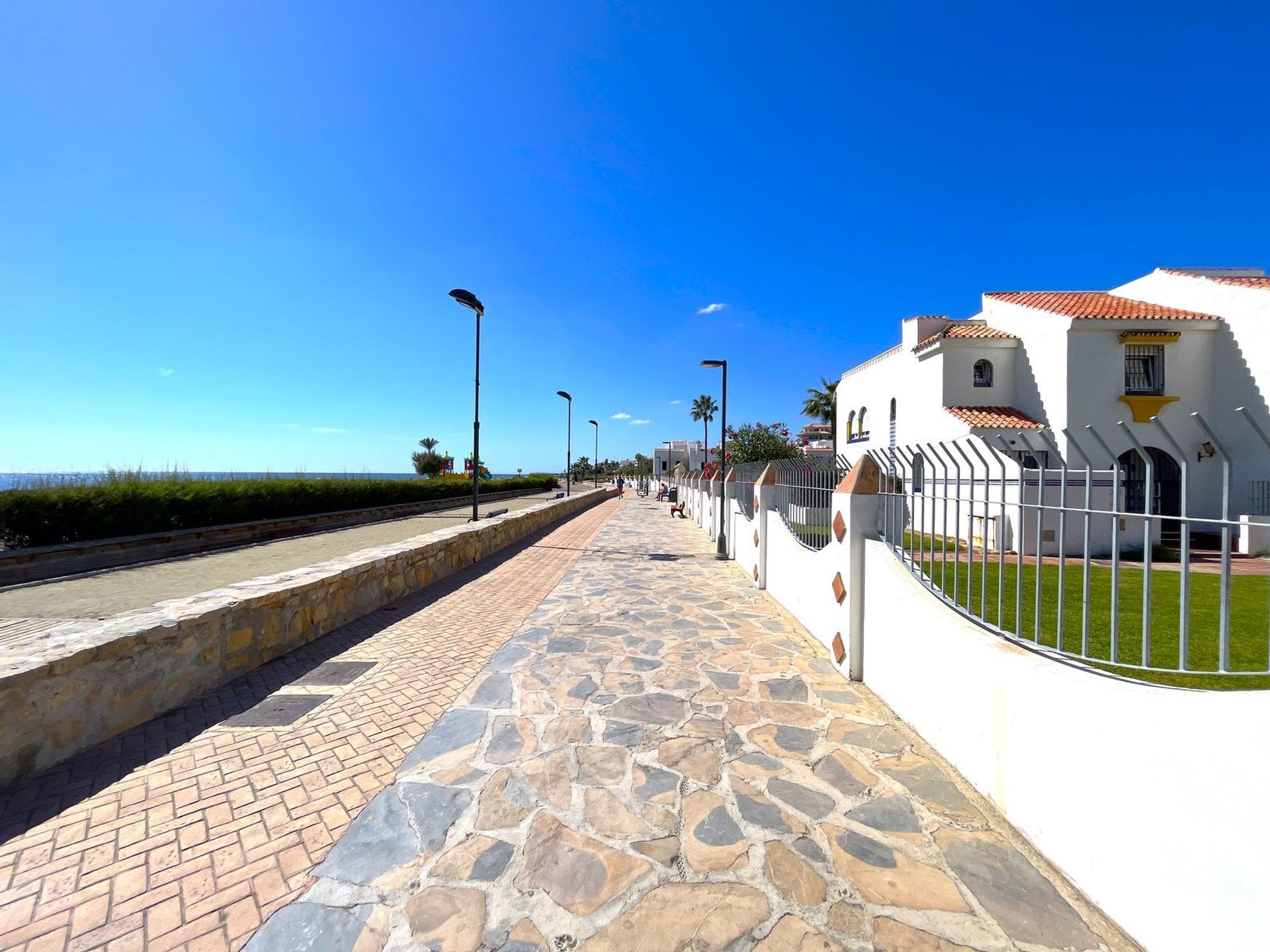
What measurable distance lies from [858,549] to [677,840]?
2.99 meters

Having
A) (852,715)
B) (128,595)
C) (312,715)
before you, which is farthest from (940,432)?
(128,595)

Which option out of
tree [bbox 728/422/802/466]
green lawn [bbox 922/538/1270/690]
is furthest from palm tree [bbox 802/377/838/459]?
green lawn [bbox 922/538/1270/690]

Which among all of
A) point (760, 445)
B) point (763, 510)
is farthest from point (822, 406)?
point (763, 510)

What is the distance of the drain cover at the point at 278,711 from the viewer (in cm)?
375

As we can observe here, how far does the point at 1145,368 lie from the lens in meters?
16.0

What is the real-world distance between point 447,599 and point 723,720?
5.10 meters

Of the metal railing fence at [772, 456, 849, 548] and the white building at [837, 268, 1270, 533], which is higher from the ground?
the white building at [837, 268, 1270, 533]

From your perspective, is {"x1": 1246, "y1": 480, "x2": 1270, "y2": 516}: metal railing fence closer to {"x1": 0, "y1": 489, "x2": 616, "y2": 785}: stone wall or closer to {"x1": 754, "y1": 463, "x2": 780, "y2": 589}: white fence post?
{"x1": 754, "y1": 463, "x2": 780, "y2": 589}: white fence post

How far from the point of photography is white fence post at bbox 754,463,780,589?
8.23 meters

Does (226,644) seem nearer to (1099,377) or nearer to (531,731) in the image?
(531,731)

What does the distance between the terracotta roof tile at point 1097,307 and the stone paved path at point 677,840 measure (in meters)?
18.7

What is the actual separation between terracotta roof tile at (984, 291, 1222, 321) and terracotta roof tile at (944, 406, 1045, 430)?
331 cm

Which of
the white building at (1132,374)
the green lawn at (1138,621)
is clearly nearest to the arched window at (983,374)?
the white building at (1132,374)

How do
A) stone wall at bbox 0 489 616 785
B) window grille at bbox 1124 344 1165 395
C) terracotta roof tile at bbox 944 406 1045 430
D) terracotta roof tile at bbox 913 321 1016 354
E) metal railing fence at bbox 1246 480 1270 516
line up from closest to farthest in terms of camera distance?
stone wall at bbox 0 489 616 785 < metal railing fence at bbox 1246 480 1270 516 < window grille at bbox 1124 344 1165 395 < terracotta roof tile at bbox 944 406 1045 430 < terracotta roof tile at bbox 913 321 1016 354
